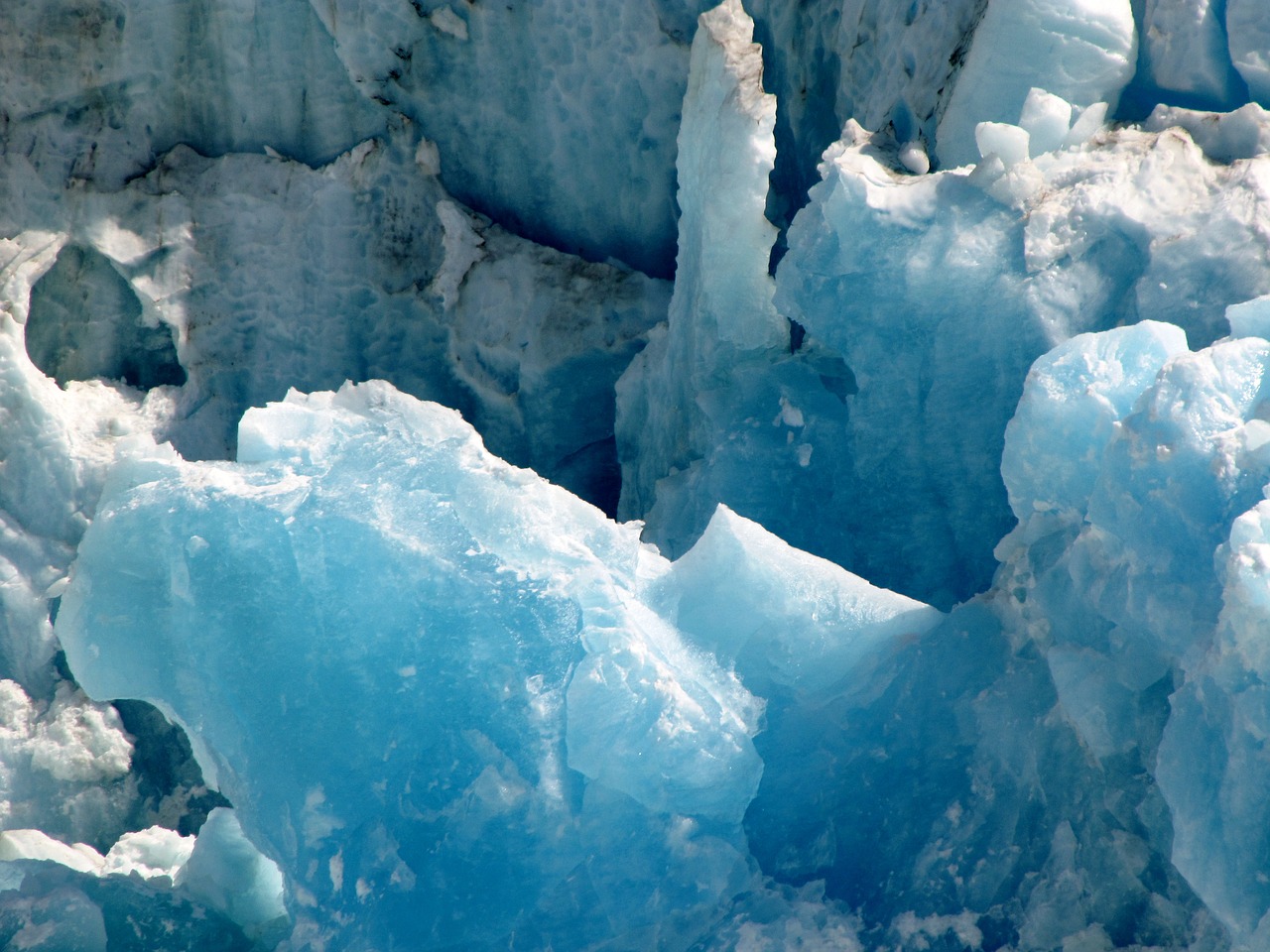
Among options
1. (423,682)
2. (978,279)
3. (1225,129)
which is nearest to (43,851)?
(423,682)

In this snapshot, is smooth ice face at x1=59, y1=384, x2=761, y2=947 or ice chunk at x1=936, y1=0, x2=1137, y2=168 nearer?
smooth ice face at x1=59, y1=384, x2=761, y2=947

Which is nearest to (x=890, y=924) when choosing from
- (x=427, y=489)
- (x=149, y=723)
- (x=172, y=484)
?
(x=427, y=489)

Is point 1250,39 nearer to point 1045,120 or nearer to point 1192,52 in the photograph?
point 1192,52

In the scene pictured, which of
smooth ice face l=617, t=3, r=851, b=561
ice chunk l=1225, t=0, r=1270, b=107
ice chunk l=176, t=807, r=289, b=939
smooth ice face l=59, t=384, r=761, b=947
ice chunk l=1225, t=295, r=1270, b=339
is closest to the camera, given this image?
ice chunk l=1225, t=295, r=1270, b=339

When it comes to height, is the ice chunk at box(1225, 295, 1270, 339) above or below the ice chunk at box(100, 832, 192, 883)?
above

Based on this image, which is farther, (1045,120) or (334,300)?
(334,300)

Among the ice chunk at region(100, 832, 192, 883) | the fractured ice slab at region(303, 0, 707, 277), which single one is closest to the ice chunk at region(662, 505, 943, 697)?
the fractured ice slab at region(303, 0, 707, 277)

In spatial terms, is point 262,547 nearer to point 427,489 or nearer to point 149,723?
point 427,489

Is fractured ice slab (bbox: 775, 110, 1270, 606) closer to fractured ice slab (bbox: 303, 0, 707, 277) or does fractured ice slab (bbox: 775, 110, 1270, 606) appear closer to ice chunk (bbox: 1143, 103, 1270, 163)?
ice chunk (bbox: 1143, 103, 1270, 163)
